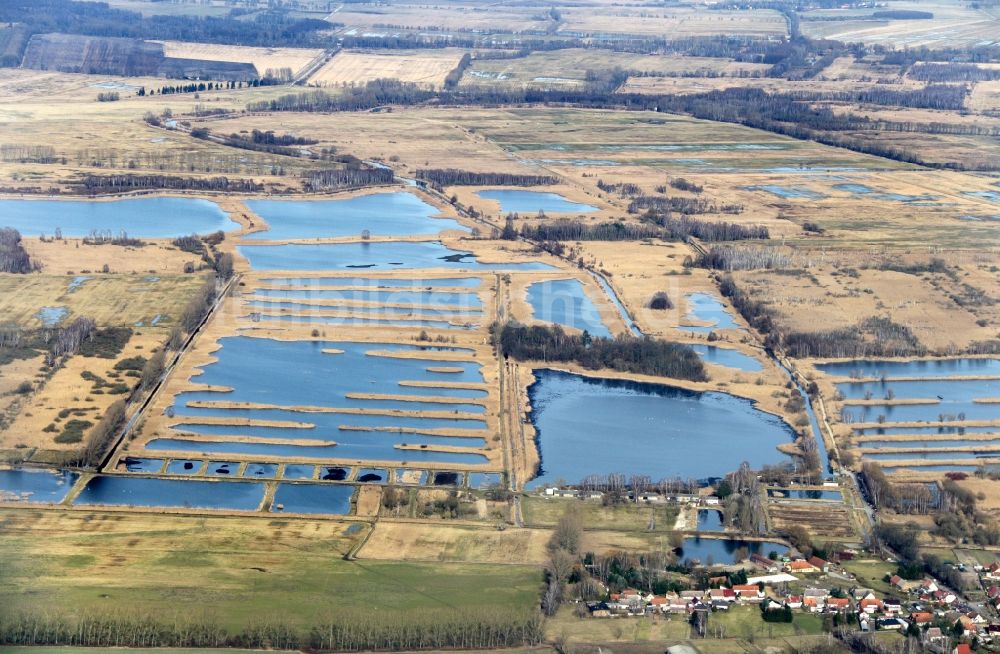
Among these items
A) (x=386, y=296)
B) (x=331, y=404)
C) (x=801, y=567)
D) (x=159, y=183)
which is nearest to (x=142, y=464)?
(x=331, y=404)

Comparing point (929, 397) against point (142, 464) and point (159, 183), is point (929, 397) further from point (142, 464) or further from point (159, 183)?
point (159, 183)

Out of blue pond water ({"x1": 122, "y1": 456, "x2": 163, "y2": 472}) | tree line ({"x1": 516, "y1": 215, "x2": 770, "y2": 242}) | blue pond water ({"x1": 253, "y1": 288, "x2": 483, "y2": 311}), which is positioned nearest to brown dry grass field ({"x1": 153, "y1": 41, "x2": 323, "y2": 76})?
tree line ({"x1": 516, "y1": 215, "x2": 770, "y2": 242})

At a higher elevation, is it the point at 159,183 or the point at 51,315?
the point at 159,183

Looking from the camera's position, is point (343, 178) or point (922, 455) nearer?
point (922, 455)

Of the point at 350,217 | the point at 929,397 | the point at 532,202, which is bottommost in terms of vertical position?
the point at 929,397

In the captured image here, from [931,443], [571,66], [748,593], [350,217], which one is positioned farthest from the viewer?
[571,66]

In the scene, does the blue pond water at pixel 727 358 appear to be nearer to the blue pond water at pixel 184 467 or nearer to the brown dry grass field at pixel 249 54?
the blue pond water at pixel 184 467

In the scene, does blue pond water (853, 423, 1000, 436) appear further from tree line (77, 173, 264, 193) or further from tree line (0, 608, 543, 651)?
tree line (77, 173, 264, 193)

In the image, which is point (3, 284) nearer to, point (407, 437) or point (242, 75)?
point (407, 437)
